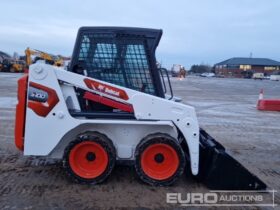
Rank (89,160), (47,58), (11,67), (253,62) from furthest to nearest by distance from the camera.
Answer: (253,62), (11,67), (47,58), (89,160)

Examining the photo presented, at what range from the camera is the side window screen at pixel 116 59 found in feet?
17.5

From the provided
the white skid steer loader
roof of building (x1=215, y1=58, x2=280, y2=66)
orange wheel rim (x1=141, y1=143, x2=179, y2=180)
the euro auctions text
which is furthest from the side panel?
roof of building (x1=215, y1=58, x2=280, y2=66)

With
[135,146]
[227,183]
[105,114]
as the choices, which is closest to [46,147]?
[105,114]

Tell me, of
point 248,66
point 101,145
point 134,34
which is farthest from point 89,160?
point 248,66

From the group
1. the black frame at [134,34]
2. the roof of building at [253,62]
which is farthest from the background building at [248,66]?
the black frame at [134,34]

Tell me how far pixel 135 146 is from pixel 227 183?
1402 millimetres

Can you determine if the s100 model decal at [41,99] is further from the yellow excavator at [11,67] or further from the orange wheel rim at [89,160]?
the yellow excavator at [11,67]

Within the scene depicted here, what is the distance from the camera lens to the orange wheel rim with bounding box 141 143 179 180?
5160 mm

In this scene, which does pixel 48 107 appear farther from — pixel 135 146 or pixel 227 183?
pixel 227 183

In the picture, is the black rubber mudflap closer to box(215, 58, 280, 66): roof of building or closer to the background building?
the background building

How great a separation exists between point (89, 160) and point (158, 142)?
1012mm

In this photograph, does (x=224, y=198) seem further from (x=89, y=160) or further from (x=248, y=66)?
(x=248, y=66)

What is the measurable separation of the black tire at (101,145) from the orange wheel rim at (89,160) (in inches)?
1.2

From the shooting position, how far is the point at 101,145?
5090mm
